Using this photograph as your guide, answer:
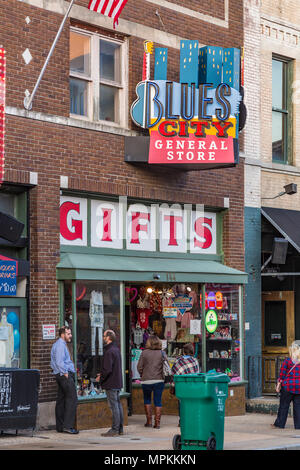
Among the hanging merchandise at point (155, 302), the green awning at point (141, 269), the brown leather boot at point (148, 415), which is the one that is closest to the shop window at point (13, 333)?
the green awning at point (141, 269)

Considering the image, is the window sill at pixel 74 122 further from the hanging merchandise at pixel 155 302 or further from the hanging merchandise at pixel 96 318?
the hanging merchandise at pixel 155 302

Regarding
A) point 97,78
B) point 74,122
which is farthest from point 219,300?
point 97,78

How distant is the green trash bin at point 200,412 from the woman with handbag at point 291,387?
3.35 meters

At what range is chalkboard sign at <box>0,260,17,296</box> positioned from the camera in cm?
1512

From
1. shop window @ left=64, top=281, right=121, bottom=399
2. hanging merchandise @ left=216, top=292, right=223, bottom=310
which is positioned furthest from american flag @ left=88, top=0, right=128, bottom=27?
hanging merchandise @ left=216, top=292, right=223, bottom=310

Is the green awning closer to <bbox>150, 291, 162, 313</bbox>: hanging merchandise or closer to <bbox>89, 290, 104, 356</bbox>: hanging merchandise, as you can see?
<bbox>89, 290, 104, 356</bbox>: hanging merchandise

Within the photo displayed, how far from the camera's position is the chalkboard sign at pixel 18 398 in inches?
551

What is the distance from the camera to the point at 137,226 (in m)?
17.8

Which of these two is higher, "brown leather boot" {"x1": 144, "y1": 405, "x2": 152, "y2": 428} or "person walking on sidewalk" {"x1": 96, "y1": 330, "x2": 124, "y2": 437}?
"person walking on sidewalk" {"x1": 96, "y1": 330, "x2": 124, "y2": 437}

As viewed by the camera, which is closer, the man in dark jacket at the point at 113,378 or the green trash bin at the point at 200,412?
the green trash bin at the point at 200,412

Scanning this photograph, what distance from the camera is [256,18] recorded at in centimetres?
2091

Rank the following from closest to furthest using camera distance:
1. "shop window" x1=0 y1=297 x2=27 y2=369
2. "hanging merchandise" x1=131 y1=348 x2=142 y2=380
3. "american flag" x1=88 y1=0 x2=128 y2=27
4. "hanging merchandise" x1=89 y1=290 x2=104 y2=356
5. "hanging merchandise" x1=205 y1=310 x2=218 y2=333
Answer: "shop window" x1=0 y1=297 x2=27 y2=369 < "american flag" x1=88 y1=0 x2=128 y2=27 < "hanging merchandise" x1=89 y1=290 x2=104 y2=356 < "hanging merchandise" x1=131 y1=348 x2=142 y2=380 < "hanging merchandise" x1=205 y1=310 x2=218 y2=333

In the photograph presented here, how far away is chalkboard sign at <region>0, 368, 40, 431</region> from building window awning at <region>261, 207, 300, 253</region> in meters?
7.70

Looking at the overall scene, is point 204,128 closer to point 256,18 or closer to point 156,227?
point 156,227
